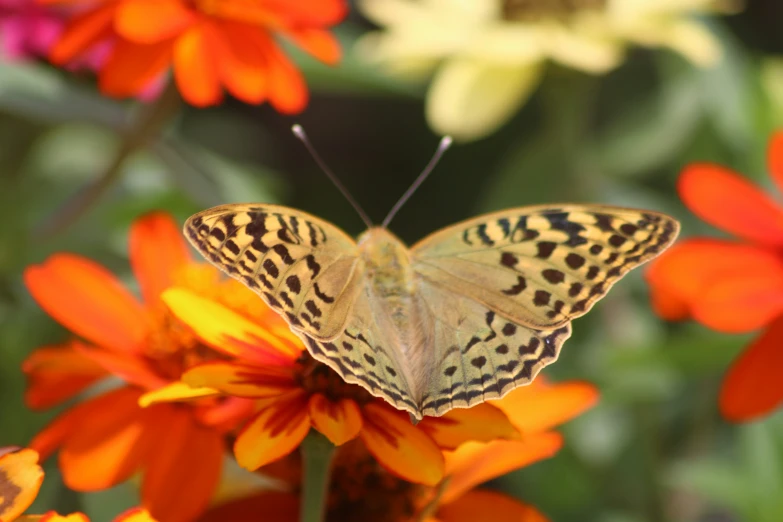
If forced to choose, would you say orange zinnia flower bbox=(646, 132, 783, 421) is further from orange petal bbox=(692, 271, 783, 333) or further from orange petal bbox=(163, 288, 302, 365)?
orange petal bbox=(163, 288, 302, 365)

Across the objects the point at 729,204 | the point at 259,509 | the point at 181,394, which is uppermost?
the point at 181,394

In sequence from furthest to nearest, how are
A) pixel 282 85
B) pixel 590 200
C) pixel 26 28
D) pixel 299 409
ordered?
1. pixel 590 200
2. pixel 26 28
3. pixel 282 85
4. pixel 299 409

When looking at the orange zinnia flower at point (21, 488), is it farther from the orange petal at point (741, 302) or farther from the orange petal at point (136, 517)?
the orange petal at point (741, 302)

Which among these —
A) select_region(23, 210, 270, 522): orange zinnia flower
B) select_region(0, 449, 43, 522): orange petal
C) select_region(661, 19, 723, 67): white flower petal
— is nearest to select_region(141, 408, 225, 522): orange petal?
select_region(23, 210, 270, 522): orange zinnia flower

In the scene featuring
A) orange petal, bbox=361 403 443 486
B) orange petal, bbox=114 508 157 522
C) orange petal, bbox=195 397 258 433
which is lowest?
orange petal, bbox=361 403 443 486

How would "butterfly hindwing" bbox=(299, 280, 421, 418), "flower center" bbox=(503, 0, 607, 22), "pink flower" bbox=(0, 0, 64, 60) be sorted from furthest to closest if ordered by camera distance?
"flower center" bbox=(503, 0, 607, 22)
"pink flower" bbox=(0, 0, 64, 60)
"butterfly hindwing" bbox=(299, 280, 421, 418)

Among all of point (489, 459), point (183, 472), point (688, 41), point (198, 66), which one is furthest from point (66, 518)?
point (688, 41)

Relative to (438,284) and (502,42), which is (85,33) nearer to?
(438,284)
